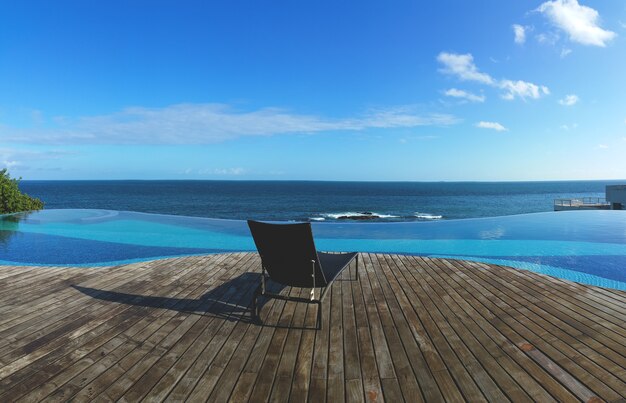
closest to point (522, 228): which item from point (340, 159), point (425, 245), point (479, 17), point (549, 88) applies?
point (425, 245)

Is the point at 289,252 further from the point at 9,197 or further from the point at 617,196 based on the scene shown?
the point at 617,196

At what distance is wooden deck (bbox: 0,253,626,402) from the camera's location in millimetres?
1575

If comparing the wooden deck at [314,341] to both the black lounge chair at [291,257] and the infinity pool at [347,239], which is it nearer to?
the black lounge chair at [291,257]

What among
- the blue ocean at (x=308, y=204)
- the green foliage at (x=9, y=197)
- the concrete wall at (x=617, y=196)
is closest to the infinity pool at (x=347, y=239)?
the green foliage at (x=9, y=197)

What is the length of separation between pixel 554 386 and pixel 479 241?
19.2 ft

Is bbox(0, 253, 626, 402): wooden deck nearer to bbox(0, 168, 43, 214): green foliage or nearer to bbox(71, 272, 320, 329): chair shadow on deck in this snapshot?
bbox(71, 272, 320, 329): chair shadow on deck

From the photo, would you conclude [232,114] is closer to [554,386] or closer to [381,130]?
[381,130]

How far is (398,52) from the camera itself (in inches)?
430

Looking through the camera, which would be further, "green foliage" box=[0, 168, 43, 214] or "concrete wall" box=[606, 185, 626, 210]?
"concrete wall" box=[606, 185, 626, 210]

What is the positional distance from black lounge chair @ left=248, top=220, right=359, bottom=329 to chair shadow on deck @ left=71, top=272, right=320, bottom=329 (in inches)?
6.3

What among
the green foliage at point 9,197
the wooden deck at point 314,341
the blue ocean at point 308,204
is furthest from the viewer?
the blue ocean at point 308,204

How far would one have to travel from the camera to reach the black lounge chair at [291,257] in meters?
2.29

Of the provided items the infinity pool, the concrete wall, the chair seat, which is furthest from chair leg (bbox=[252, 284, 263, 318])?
the concrete wall

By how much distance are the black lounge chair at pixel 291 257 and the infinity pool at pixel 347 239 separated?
3646 mm
